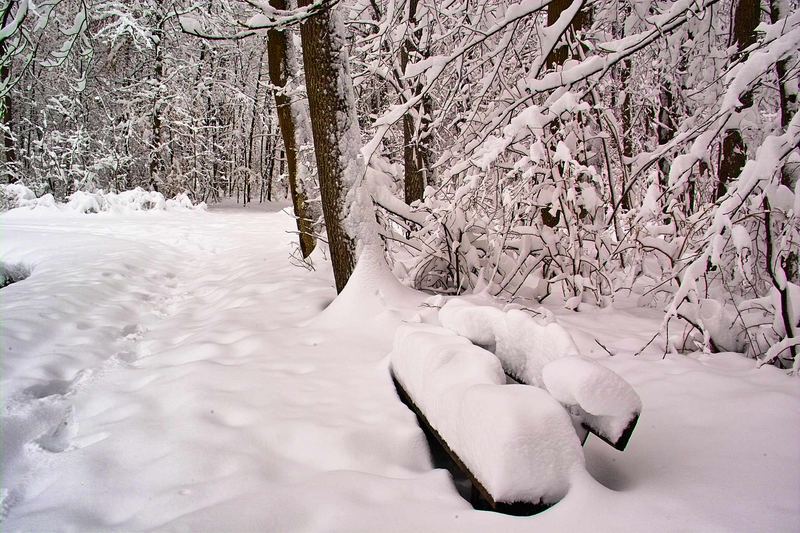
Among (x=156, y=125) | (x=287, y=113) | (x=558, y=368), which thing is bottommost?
(x=558, y=368)

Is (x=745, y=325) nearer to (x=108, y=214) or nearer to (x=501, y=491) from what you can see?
(x=501, y=491)

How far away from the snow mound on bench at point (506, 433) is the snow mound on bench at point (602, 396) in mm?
83

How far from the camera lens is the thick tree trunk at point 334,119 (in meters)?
3.87

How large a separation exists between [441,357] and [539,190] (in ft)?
7.52

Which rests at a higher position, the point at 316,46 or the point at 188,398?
the point at 316,46

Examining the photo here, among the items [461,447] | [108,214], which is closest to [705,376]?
[461,447]

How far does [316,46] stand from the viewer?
3865 millimetres

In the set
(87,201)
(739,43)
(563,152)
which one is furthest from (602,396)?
(87,201)

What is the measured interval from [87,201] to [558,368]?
15.7 metres

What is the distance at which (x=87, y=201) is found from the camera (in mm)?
13625

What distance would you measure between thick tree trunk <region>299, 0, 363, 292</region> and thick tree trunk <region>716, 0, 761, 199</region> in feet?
9.93

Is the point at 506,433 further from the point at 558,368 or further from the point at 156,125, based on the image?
the point at 156,125

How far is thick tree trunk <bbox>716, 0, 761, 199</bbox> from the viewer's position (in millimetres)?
3822

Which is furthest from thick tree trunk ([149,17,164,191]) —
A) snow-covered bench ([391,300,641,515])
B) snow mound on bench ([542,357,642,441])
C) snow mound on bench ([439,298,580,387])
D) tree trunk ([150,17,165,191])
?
snow mound on bench ([542,357,642,441])
